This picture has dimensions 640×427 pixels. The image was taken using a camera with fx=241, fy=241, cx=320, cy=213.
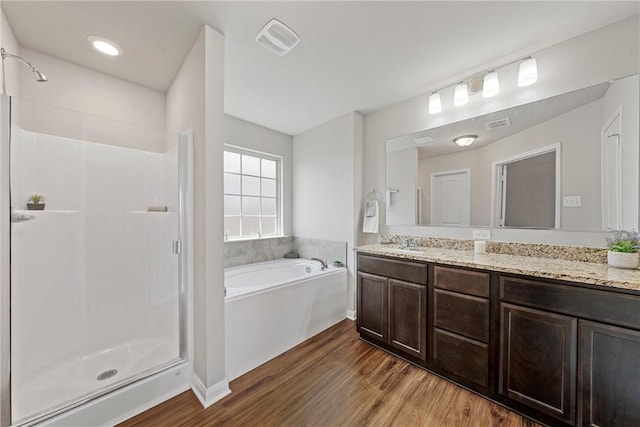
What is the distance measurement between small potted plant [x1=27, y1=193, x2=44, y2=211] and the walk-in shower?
0.08 feet

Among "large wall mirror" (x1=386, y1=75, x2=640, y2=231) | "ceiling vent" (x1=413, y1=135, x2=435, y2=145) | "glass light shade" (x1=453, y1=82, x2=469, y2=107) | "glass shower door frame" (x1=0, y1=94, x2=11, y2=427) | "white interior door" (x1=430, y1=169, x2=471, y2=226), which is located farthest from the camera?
"ceiling vent" (x1=413, y1=135, x2=435, y2=145)

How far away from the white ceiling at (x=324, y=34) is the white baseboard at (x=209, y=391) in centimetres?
241

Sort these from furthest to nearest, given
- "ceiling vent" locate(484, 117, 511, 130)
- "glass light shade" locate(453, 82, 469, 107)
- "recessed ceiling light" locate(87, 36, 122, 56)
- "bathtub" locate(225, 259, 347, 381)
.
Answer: "glass light shade" locate(453, 82, 469, 107) < "ceiling vent" locate(484, 117, 511, 130) < "bathtub" locate(225, 259, 347, 381) < "recessed ceiling light" locate(87, 36, 122, 56)

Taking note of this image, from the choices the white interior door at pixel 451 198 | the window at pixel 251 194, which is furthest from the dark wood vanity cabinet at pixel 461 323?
the window at pixel 251 194

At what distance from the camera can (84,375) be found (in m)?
1.70

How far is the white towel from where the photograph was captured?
9.18 feet

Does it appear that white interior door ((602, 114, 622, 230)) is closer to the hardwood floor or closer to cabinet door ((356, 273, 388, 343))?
the hardwood floor

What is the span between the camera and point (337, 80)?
2.22 meters

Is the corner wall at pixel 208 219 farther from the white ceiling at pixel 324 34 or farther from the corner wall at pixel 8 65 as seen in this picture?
the corner wall at pixel 8 65

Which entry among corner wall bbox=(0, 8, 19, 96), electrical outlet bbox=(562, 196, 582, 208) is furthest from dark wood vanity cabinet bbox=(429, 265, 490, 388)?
corner wall bbox=(0, 8, 19, 96)

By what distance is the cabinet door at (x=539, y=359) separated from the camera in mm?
1293

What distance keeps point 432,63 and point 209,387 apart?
2.92 m

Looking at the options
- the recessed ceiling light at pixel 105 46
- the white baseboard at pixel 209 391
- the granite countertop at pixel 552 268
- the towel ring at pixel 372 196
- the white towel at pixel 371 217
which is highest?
the recessed ceiling light at pixel 105 46

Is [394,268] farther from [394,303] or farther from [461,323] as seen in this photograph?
[461,323]
